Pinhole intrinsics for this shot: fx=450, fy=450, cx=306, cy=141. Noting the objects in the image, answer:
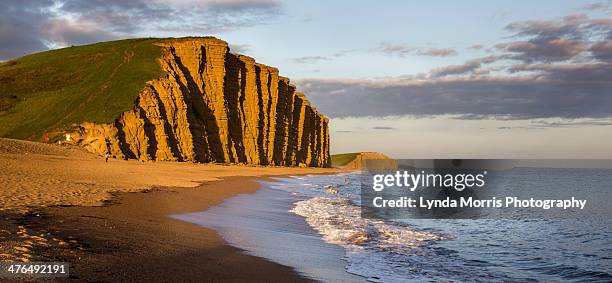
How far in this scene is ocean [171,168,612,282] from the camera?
11930 millimetres

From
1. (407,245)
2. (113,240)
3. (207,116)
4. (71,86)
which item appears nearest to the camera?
(113,240)

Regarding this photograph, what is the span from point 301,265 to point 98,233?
4997mm

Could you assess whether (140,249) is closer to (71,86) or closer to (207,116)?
(207,116)

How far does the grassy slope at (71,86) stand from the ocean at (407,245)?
48.1 metres

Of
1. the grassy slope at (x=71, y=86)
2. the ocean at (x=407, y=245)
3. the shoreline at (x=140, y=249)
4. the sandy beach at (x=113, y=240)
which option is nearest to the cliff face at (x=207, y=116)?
the grassy slope at (x=71, y=86)

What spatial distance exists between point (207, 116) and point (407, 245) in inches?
2707

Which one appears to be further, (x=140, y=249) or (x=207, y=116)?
(x=207, y=116)

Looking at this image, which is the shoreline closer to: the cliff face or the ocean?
the ocean

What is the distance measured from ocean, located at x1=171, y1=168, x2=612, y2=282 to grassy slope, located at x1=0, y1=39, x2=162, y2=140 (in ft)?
A: 158

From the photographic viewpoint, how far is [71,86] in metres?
80.4

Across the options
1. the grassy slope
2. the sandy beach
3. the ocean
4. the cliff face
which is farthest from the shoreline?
the grassy slope

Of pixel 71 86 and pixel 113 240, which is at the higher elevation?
pixel 71 86

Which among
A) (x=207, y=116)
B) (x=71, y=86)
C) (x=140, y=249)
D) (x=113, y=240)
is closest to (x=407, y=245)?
(x=140, y=249)

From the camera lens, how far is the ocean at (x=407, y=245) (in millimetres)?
11930
